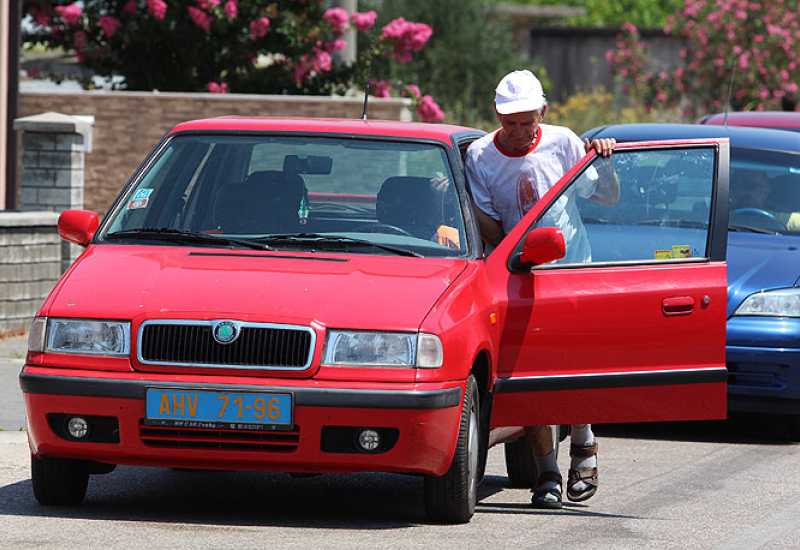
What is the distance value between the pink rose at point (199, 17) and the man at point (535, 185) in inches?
494

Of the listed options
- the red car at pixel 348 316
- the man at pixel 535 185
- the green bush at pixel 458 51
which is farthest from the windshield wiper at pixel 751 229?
the green bush at pixel 458 51

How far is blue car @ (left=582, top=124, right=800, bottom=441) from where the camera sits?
34.4 ft

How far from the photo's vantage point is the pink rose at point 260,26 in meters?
21.0

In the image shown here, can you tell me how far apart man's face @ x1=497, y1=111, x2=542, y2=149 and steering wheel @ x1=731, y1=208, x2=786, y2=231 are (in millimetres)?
3384

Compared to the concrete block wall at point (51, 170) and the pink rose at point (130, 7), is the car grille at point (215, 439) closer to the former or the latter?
the concrete block wall at point (51, 170)

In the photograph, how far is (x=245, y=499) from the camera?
8344mm

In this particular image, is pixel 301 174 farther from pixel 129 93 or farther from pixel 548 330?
pixel 129 93

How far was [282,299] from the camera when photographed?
7.44 metres

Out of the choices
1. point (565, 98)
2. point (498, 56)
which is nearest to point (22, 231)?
point (498, 56)

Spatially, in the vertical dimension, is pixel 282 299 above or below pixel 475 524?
above

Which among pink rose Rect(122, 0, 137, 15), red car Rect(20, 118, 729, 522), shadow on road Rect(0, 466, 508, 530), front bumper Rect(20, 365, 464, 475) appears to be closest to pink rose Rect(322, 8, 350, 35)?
pink rose Rect(122, 0, 137, 15)

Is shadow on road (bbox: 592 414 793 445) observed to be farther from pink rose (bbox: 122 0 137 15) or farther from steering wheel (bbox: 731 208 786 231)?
pink rose (bbox: 122 0 137 15)

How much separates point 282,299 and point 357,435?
0.59 meters

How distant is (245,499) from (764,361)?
3410 millimetres
